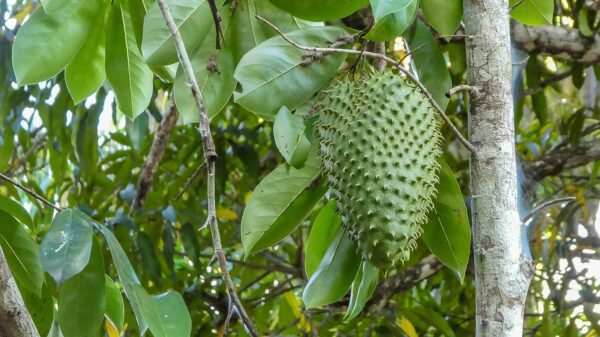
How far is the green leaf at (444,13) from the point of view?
3.94 feet

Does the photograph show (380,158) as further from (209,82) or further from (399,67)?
(209,82)

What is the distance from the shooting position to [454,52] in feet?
6.09

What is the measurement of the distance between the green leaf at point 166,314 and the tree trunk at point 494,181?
37 centimetres

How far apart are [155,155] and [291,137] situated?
1.51 m

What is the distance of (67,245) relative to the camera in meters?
1.04

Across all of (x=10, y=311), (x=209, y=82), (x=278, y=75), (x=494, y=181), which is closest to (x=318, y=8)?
(x=278, y=75)

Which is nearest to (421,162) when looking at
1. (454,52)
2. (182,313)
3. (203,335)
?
(182,313)

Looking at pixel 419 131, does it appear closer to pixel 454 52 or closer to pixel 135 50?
pixel 135 50

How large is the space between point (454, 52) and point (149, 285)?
1.28 m

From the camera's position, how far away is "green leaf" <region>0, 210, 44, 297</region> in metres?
1.27

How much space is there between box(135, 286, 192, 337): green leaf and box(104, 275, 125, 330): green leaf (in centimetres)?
20

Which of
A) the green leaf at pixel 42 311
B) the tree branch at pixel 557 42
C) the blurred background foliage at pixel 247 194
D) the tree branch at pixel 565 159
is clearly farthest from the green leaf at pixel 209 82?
the tree branch at pixel 565 159

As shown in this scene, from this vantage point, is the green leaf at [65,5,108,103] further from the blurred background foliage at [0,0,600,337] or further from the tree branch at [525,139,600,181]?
the tree branch at [525,139,600,181]

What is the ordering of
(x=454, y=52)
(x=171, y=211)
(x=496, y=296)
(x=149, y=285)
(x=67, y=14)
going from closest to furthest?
(x=496, y=296), (x=67, y=14), (x=454, y=52), (x=171, y=211), (x=149, y=285)
